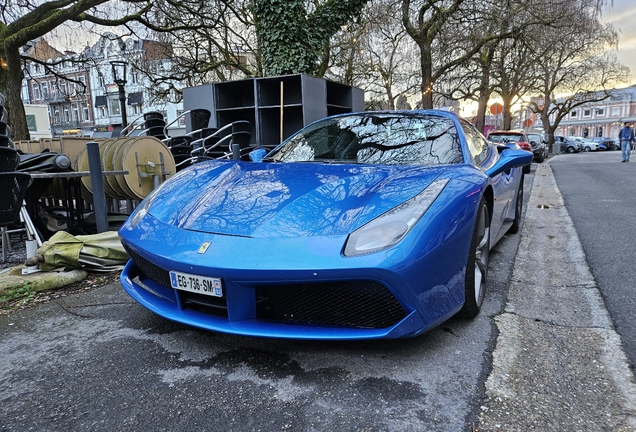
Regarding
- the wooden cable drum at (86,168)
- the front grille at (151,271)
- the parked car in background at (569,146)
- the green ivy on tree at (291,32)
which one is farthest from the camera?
the parked car in background at (569,146)

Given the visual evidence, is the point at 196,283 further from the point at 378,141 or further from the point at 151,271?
the point at 378,141

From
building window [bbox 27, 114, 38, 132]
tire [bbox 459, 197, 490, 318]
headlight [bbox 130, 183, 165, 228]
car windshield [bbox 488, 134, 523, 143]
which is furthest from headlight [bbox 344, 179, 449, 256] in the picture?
building window [bbox 27, 114, 38, 132]

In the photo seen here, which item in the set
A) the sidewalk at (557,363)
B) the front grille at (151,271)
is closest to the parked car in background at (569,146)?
the sidewalk at (557,363)

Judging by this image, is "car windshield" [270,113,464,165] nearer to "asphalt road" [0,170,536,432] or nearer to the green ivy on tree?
"asphalt road" [0,170,536,432]

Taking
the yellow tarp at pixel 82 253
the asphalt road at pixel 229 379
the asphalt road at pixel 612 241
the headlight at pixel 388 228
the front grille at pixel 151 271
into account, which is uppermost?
the headlight at pixel 388 228

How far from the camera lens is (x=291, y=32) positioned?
31.2 feet

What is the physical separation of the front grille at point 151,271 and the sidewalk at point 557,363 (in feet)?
5.04

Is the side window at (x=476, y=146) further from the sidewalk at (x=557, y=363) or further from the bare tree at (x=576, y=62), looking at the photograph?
the bare tree at (x=576, y=62)

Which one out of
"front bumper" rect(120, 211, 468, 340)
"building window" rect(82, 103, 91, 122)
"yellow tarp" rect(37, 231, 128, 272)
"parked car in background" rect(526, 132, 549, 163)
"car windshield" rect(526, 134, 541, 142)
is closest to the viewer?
"front bumper" rect(120, 211, 468, 340)

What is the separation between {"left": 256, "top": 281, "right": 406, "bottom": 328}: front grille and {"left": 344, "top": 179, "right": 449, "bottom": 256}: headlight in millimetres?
151

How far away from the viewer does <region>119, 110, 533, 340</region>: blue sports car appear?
1.77 metres

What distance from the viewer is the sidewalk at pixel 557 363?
5.01 feet

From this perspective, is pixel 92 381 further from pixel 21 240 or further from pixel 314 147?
pixel 21 240

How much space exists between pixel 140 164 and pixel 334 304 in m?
3.52
